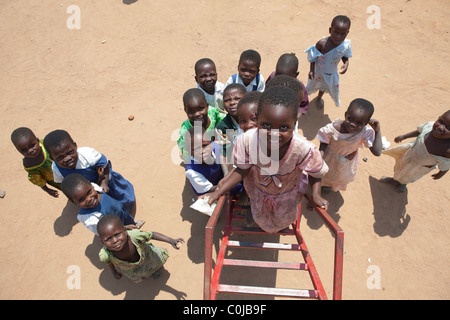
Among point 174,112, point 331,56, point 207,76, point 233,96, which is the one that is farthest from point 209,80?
point 331,56

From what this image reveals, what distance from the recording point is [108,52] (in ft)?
17.9

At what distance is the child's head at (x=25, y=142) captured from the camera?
2.72m

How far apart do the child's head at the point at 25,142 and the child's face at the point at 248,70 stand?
247cm

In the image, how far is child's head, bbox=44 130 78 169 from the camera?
Answer: 8.13ft

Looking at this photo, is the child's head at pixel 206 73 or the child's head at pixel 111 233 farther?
the child's head at pixel 206 73

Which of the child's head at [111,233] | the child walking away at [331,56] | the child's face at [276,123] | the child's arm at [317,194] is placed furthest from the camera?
the child walking away at [331,56]

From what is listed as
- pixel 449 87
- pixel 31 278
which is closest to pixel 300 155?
pixel 31 278

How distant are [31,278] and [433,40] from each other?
7462mm

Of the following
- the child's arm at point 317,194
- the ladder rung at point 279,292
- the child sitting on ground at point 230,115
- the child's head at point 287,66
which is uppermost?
the child's head at point 287,66

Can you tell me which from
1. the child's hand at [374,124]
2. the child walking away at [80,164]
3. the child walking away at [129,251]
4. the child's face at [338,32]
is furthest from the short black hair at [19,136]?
the child's face at [338,32]

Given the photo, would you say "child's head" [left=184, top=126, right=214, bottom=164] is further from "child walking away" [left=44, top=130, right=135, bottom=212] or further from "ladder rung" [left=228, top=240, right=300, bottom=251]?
"child walking away" [left=44, top=130, right=135, bottom=212]

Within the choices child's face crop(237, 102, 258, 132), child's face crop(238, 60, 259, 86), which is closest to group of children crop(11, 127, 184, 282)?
child's face crop(237, 102, 258, 132)

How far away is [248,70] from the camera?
3.16 metres

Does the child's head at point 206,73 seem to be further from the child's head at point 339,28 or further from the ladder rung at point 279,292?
the ladder rung at point 279,292
